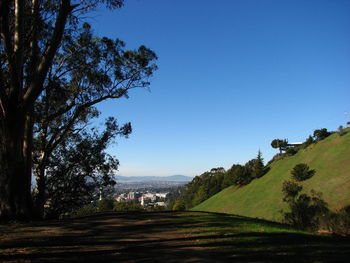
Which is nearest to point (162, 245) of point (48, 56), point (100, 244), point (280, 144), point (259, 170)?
point (100, 244)

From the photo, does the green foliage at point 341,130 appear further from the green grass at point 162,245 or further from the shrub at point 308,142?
the green grass at point 162,245

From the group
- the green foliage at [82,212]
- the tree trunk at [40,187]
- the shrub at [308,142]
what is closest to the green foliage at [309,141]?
the shrub at [308,142]

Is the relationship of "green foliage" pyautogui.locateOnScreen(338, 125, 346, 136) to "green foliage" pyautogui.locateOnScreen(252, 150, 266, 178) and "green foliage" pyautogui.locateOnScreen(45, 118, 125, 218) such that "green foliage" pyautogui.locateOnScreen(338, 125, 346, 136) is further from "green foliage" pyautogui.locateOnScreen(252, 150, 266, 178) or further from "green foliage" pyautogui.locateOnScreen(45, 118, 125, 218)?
"green foliage" pyautogui.locateOnScreen(45, 118, 125, 218)

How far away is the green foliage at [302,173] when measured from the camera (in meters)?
61.2

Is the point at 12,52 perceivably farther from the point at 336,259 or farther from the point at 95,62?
the point at 336,259

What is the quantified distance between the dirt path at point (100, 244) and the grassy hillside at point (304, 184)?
4479cm

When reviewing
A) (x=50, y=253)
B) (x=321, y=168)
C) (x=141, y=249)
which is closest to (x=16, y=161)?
(x=50, y=253)

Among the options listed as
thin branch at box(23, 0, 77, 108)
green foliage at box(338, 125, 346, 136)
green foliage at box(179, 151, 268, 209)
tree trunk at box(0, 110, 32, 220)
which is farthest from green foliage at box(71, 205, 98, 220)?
green foliage at box(338, 125, 346, 136)

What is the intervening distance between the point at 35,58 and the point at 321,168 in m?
62.9

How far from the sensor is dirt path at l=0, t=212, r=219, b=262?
5117mm

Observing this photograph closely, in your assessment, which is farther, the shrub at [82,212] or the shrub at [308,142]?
the shrub at [308,142]

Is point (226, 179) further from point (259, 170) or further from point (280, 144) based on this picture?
point (280, 144)

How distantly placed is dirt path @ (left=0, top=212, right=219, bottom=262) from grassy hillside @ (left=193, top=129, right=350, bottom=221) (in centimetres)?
4479

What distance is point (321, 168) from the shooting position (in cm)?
6169
